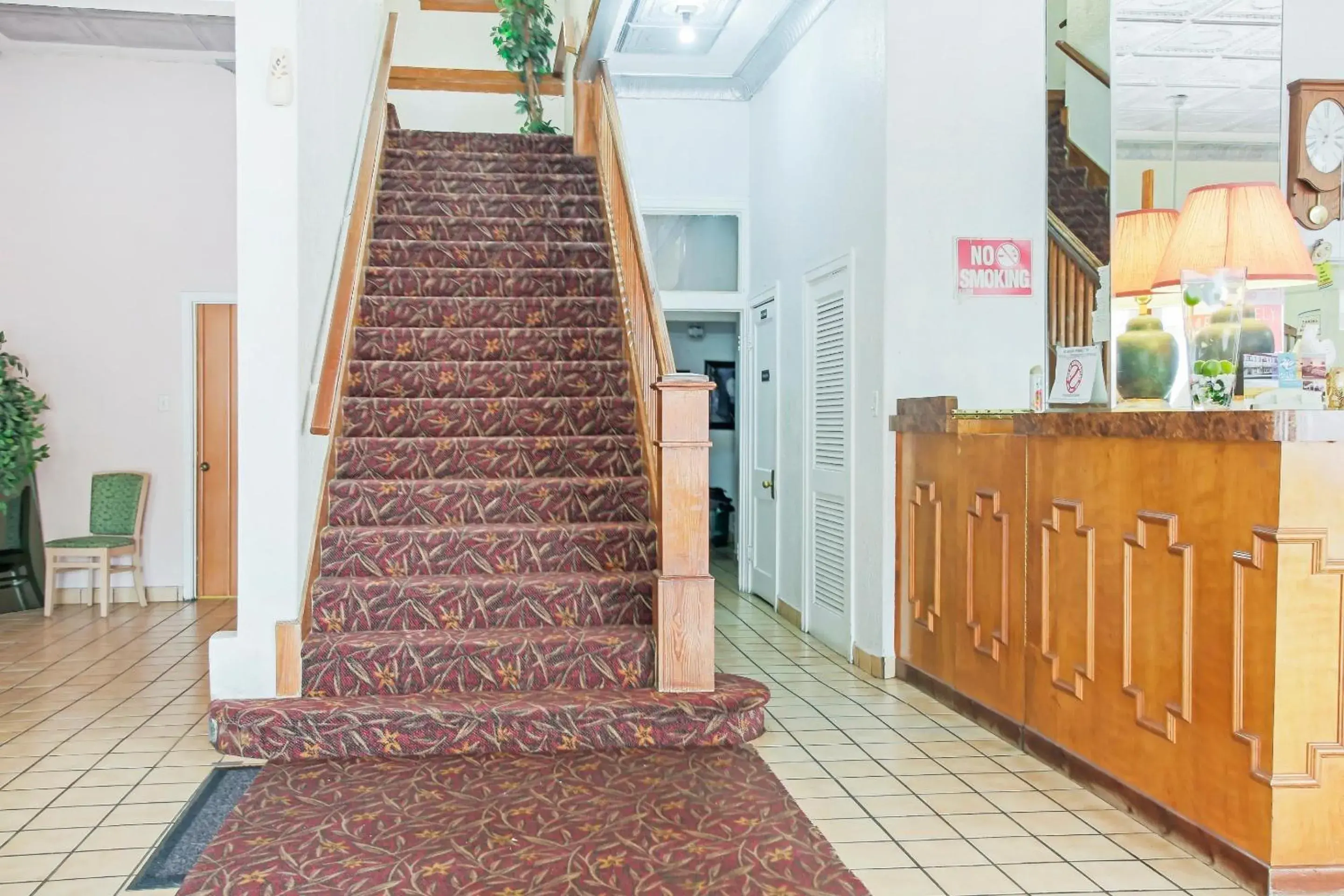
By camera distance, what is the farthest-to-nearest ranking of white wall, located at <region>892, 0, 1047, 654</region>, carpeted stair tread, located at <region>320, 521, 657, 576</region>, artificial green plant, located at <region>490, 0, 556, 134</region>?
artificial green plant, located at <region>490, 0, 556, 134</region> → white wall, located at <region>892, 0, 1047, 654</region> → carpeted stair tread, located at <region>320, 521, 657, 576</region>

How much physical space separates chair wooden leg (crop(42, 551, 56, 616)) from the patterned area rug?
4108 millimetres

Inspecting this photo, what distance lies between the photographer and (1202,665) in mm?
2928

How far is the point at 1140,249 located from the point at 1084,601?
1.31m

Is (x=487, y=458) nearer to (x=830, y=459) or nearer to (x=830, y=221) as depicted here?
(x=830, y=459)

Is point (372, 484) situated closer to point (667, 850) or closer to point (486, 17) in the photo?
point (667, 850)

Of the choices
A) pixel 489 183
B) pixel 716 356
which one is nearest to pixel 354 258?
pixel 489 183

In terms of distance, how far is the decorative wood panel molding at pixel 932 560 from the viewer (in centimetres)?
465

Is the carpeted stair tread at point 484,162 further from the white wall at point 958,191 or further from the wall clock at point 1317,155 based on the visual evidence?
the wall clock at point 1317,155

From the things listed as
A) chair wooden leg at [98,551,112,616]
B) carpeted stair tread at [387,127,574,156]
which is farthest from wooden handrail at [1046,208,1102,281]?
chair wooden leg at [98,551,112,616]

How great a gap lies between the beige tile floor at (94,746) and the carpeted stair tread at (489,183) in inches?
118

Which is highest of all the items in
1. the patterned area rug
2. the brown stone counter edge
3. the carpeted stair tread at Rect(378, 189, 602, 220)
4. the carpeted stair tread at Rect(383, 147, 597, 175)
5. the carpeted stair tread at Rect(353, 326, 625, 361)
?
the carpeted stair tread at Rect(383, 147, 597, 175)

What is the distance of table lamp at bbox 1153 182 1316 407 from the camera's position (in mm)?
3229

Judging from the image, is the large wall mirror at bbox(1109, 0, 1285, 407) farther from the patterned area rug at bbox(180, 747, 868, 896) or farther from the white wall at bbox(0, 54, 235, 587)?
the white wall at bbox(0, 54, 235, 587)

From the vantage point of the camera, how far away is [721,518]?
11023 millimetres
